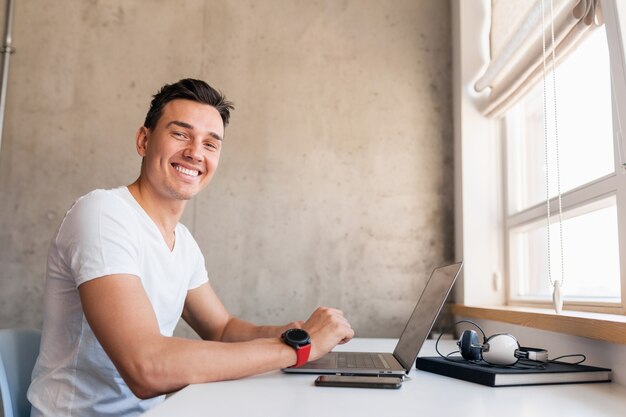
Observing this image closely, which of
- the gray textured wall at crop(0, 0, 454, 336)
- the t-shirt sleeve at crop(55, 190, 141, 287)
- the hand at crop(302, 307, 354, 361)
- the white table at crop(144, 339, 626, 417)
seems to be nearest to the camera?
the white table at crop(144, 339, 626, 417)

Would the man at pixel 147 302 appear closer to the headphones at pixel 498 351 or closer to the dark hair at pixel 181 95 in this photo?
the dark hair at pixel 181 95

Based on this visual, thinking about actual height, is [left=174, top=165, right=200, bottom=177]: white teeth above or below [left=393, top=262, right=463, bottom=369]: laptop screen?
above

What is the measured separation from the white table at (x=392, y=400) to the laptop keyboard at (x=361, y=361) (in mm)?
126

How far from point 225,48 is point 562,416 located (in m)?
2.38

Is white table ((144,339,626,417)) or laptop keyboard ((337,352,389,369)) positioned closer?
white table ((144,339,626,417))

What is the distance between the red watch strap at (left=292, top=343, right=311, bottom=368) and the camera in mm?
1259

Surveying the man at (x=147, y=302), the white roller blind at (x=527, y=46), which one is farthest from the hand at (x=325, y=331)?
the white roller blind at (x=527, y=46)

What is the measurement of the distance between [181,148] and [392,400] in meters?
1.01

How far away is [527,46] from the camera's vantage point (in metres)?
2.09

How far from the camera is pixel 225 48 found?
9.29 feet

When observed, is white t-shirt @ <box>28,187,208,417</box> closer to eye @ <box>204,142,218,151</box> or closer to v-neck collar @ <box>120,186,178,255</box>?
→ v-neck collar @ <box>120,186,178,255</box>

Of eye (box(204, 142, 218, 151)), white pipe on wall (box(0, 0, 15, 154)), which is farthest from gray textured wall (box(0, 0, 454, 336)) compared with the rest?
eye (box(204, 142, 218, 151))

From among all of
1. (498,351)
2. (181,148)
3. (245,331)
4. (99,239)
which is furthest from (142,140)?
(498,351)

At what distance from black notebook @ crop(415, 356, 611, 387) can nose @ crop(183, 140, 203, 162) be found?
0.92 meters
